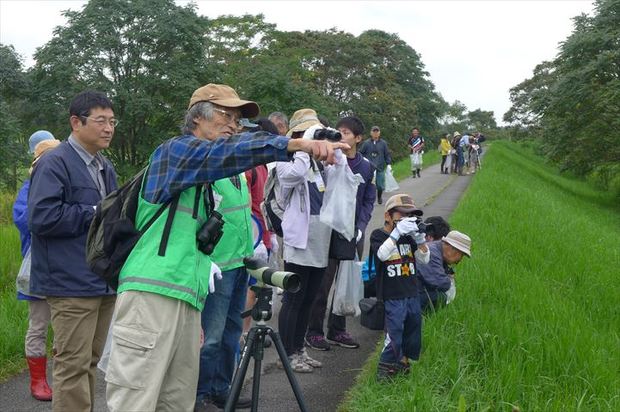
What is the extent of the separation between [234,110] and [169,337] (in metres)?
1.11

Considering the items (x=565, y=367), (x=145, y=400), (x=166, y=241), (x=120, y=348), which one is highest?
(x=166, y=241)

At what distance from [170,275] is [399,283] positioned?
2120mm

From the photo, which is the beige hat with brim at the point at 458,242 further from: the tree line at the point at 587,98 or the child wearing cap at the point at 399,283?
the tree line at the point at 587,98

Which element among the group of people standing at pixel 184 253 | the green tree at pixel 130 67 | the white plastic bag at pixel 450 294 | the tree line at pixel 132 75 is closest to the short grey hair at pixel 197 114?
the group of people standing at pixel 184 253

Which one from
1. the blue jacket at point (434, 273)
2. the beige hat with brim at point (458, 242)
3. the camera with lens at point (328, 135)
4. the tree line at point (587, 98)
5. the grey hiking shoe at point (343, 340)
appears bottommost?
the grey hiking shoe at point (343, 340)

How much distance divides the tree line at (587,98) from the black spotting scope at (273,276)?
65.5 feet

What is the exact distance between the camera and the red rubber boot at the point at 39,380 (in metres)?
4.20

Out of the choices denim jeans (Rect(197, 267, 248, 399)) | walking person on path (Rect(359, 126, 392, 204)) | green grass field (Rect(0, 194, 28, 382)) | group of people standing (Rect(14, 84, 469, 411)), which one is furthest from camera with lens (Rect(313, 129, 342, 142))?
walking person on path (Rect(359, 126, 392, 204))

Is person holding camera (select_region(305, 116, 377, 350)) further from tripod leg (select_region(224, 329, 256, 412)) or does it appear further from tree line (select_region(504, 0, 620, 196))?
tree line (select_region(504, 0, 620, 196))

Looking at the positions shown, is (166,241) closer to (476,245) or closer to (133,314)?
(133,314)

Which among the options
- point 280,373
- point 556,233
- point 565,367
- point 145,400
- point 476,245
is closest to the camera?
point 145,400

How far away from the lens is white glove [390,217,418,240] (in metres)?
4.10

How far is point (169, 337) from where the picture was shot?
8.54 ft

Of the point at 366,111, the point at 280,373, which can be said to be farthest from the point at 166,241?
the point at 366,111
